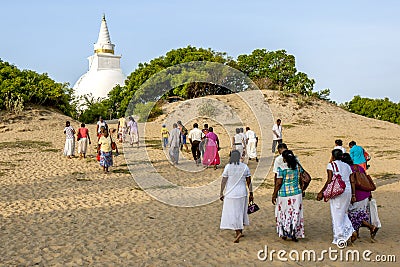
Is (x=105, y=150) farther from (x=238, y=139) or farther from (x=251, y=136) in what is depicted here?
(x=251, y=136)

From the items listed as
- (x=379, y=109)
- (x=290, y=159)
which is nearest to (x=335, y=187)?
(x=290, y=159)

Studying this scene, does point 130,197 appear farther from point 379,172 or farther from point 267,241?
point 379,172

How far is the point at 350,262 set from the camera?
6.56 meters

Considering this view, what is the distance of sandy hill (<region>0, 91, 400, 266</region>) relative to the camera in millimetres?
6906

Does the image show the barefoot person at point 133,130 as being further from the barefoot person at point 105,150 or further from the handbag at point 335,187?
the handbag at point 335,187

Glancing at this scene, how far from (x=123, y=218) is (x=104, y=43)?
4897 centimetres

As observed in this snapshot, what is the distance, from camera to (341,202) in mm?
7016

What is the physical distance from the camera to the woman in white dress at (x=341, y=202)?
276 inches

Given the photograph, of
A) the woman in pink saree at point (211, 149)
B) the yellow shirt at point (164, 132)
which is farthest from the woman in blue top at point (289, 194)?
the yellow shirt at point (164, 132)

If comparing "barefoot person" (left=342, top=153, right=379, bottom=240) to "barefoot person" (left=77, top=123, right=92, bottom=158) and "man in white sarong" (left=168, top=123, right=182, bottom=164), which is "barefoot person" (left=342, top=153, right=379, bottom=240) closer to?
"man in white sarong" (left=168, top=123, right=182, bottom=164)

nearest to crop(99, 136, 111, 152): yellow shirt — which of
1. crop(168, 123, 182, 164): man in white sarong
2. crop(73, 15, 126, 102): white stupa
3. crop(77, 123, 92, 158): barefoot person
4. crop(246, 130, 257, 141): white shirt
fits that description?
crop(168, 123, 182, 164): man in white sarong

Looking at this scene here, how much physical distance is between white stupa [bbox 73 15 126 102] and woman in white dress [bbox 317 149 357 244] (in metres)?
45.3

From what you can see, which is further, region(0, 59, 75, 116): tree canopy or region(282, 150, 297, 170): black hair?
region(0, 59, 75, 116): tree canopy

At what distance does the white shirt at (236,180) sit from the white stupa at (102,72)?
4466 cm
